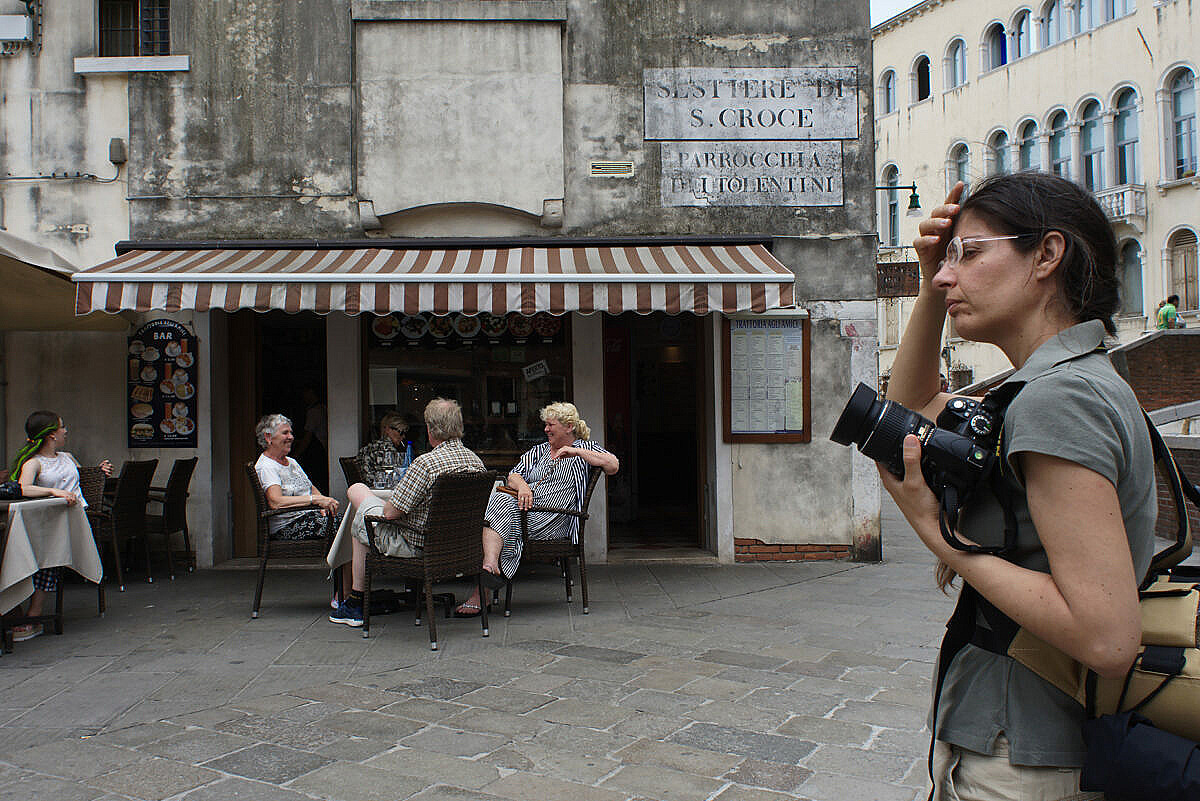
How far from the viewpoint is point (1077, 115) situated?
1095 inches

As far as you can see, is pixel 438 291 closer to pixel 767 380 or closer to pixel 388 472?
pixel 388 472

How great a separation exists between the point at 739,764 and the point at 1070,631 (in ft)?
8.33

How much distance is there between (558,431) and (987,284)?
5.36 meters

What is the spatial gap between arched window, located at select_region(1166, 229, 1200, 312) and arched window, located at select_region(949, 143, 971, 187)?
762 cm

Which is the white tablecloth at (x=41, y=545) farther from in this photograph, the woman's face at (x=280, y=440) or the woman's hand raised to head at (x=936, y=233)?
the woman's hand raised to head at (x=936, y=233)

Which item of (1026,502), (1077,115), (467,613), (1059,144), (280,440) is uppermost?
(1077,115)

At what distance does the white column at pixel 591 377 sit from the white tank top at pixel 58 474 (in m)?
4.04

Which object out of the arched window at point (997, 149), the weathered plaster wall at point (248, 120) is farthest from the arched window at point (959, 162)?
the weathered plaster wall at point (248, 120)

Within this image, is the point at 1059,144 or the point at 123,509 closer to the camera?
the point at 123,509

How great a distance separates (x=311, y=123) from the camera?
823 cm

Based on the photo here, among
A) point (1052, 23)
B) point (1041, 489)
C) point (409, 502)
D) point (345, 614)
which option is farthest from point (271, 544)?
point (1052, 23)

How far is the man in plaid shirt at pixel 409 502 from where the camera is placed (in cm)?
568

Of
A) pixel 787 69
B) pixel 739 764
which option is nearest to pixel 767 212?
pixel 787 69

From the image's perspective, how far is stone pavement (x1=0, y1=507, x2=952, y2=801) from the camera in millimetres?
3473
